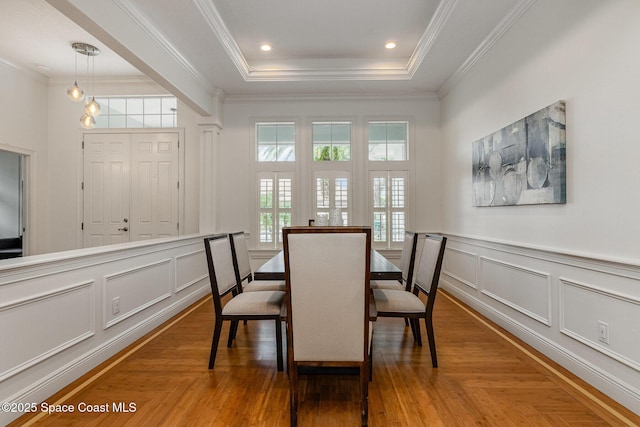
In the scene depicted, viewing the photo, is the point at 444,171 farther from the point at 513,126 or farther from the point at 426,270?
the point at 426,270

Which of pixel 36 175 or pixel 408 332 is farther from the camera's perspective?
pixel 36 175

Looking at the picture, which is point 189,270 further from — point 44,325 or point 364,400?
Result: point 364,400

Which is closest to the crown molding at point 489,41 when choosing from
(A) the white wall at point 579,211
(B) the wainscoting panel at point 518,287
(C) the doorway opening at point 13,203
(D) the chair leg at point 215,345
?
(A) the white wall at point 579,211

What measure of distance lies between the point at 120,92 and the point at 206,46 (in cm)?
219

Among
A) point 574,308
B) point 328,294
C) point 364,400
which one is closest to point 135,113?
point 328,294

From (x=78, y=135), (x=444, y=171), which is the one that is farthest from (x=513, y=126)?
(x=78, y=135)

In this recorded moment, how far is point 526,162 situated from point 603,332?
1361mm

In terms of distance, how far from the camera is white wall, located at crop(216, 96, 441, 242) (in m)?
4.79

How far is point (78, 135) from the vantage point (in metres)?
4.69

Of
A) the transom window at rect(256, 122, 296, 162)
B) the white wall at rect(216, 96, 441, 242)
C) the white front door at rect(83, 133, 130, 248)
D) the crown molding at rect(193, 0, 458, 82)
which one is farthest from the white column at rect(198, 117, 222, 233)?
the white front door at rect(83, 133, 130, 248)

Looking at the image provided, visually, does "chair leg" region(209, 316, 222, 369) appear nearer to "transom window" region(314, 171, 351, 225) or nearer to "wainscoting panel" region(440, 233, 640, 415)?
"wainscoting panel" region(440, 233, 640, 415)

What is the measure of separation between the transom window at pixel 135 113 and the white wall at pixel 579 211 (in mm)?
4336

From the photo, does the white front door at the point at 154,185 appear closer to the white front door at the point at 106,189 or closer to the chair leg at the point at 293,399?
the white front door at the point at 106,189

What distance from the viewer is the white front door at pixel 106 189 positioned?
15.3 feet
